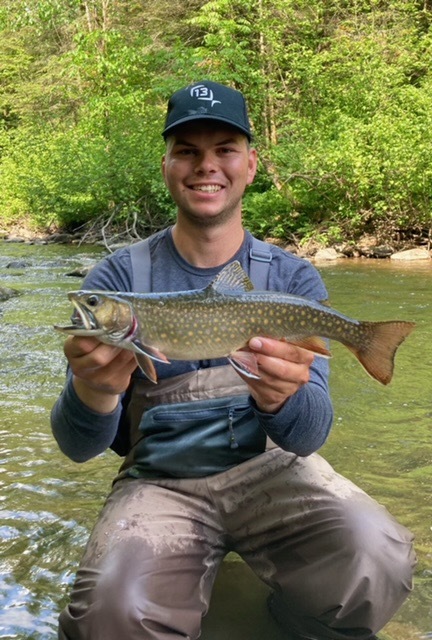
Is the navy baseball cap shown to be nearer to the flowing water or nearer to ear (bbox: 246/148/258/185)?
ear (bbox: 246/148/258/185)

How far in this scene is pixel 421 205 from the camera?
16656 mm

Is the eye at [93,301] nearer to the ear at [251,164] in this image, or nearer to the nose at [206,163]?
the nose at [206,163]

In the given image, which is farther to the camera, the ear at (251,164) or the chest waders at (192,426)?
the ear at (251,164)

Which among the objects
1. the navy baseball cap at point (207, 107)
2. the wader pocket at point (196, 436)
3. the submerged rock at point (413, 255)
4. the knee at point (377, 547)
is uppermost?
the navy baseball cap at point (207, 107)

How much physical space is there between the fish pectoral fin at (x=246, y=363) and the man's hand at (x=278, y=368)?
17 millimetres

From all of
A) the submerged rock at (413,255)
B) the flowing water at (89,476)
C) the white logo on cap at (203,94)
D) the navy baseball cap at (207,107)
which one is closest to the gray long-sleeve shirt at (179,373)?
the navy baseball cap at (207,107)

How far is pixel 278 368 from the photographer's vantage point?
226cm

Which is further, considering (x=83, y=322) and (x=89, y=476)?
(x=89, y=476)

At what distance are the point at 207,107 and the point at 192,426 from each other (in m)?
1.27

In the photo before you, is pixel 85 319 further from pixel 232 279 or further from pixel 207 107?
pixel 207 107

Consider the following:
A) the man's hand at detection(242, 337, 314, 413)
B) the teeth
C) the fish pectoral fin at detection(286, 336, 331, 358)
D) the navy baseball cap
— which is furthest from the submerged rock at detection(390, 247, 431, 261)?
the man's hand at detection(242, 337, 314, 413)

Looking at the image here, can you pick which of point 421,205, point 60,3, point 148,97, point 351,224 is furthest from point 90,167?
point 421,205

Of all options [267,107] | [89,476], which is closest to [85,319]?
[89,476]

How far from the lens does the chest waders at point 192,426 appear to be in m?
2.62
